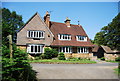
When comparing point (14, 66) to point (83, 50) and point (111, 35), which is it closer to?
point (83, 50)

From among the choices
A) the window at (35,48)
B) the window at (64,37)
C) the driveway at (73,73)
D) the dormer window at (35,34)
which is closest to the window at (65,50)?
the window at (64,37)

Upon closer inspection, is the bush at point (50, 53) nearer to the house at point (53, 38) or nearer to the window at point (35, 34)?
the house at point (53, 38)

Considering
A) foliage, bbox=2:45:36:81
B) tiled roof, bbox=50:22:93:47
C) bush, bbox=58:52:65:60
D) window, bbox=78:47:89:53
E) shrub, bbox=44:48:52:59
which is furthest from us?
window, bbox=78:47:89:53

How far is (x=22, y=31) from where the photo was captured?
25719 millimetres

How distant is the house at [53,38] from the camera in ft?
84.2

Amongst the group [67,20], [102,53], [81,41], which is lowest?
[102,53]

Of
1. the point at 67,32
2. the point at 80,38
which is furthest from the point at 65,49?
the point at 80,38

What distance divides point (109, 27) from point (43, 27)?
30.6 meters

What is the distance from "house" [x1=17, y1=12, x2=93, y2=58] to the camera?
25672mm

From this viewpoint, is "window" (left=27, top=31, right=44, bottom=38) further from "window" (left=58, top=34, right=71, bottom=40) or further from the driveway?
the driveway

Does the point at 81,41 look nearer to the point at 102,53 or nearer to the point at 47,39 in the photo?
the point at 47,39

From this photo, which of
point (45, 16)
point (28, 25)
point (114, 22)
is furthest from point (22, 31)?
point (114, 22)

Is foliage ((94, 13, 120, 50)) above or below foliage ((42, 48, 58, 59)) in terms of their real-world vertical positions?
above

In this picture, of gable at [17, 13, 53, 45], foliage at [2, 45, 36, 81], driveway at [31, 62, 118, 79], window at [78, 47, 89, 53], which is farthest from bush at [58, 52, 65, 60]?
foliage at [2, 45, 36, 81]
